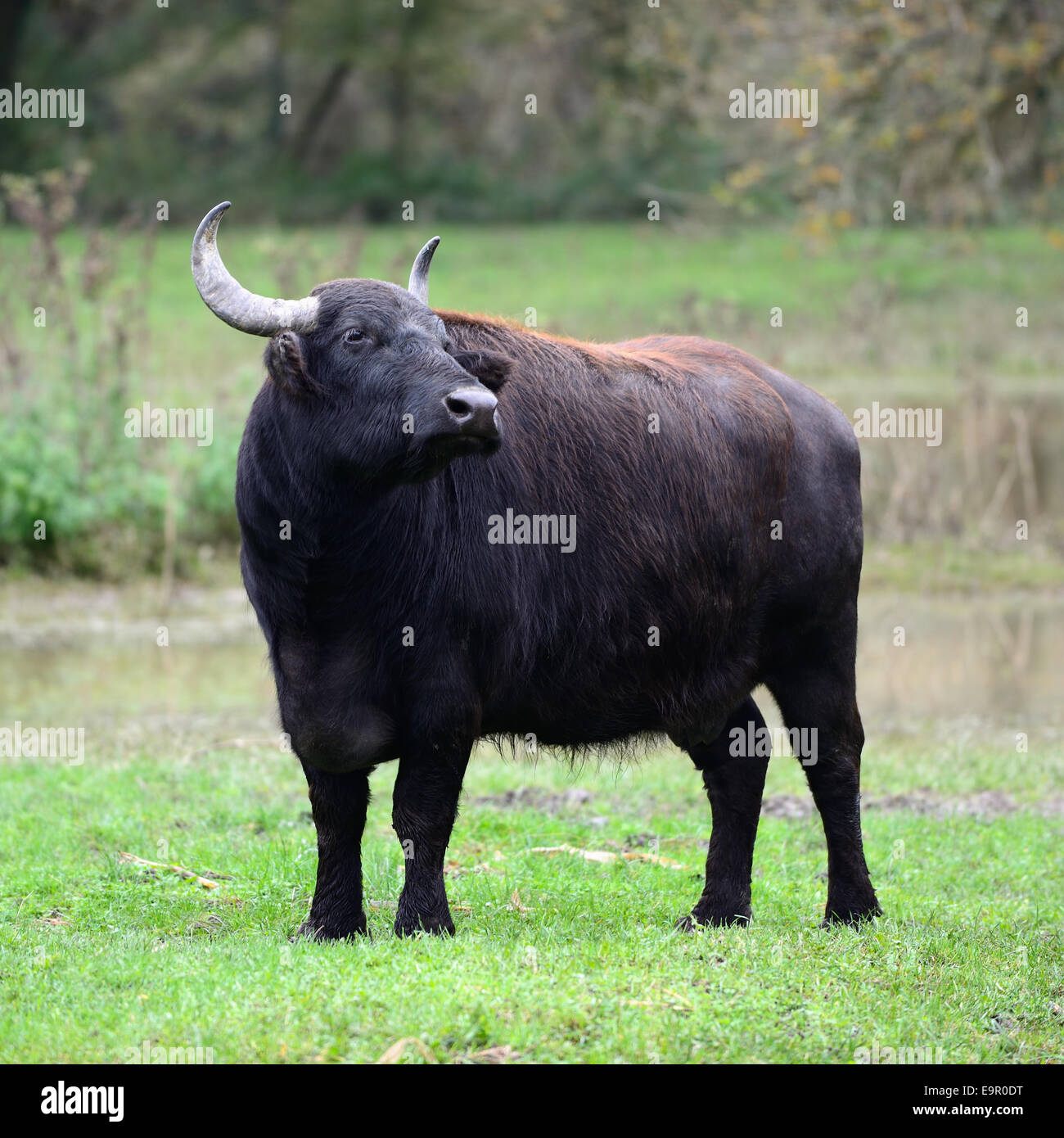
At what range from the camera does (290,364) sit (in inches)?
226

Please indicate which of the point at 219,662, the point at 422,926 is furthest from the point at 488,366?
the point at 219,662

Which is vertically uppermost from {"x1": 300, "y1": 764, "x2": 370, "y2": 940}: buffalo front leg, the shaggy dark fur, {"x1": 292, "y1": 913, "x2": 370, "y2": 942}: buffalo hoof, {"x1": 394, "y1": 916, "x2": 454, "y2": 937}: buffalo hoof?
the shaggy dark fur

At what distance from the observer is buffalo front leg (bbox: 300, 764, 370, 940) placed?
20.1ft

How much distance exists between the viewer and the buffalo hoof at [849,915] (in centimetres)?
677

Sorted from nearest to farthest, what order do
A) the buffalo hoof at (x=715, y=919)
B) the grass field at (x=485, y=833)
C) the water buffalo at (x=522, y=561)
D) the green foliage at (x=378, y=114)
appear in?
the grass field at (x=485, y=833), the water buffalo at (x=522, y=561), the buffalo hoof at (x=715, y=919), the green foliage at (x=378, y=114)

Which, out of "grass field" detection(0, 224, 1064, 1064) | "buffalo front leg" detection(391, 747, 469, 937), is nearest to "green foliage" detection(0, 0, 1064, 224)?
"grass field" detection(0, 224, 1064, 1064)

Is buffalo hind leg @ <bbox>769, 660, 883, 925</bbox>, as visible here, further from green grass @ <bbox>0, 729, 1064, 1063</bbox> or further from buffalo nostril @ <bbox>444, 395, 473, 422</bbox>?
buffalo nostril @ <bbox>444, 395, 473, 422</bbox>

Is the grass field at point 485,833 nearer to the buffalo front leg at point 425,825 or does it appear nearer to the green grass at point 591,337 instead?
the green grass at point 591,337

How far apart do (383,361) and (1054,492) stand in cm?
1459

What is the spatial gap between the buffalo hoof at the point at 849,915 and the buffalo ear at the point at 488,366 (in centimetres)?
265

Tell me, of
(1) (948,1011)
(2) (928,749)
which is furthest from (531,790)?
(1) (948,1011)

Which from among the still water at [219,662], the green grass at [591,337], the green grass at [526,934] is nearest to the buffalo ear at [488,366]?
the green grass at [526,934]

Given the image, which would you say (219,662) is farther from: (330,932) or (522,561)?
(522,561)

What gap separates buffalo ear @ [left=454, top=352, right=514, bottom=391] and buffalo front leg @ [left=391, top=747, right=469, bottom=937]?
4.50 feet
